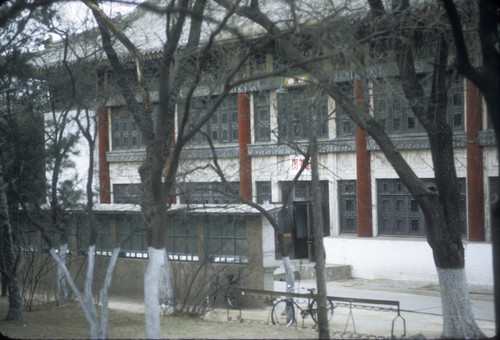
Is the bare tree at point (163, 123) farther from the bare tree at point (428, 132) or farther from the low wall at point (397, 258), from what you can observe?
the low wall at point (397, 258)

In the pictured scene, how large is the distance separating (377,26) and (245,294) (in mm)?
7319

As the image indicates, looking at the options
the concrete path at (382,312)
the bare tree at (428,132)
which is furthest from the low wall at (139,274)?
the bare tree at (428,132)

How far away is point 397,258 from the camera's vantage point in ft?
77.0

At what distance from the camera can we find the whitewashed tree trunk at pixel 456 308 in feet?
41.8

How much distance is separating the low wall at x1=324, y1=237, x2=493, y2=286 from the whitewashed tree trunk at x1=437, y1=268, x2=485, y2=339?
346 inches

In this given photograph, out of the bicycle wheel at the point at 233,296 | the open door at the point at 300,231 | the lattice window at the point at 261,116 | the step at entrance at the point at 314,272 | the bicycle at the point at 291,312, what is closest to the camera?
the bicycle at the point at 291,312

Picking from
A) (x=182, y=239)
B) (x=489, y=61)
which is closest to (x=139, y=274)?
(x=182, y=239)

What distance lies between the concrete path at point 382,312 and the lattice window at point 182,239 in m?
1.71

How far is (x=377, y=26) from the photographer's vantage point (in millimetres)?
13359

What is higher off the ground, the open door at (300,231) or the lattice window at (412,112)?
the lattice window at (412,112)

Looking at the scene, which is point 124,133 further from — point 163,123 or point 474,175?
point 163,123

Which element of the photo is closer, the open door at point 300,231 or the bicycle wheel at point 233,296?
the bicycle wheel at point 233,296

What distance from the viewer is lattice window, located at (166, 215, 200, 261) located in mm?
19141

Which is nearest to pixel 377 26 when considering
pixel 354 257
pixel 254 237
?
pixel 254 237
